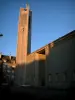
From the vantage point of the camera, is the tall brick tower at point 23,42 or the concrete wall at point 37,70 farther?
the tall brick tower at point 23,42

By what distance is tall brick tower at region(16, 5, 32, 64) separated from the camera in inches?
2124

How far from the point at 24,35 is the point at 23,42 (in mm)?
2144

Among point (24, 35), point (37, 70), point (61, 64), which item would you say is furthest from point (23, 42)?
point (61, 64)

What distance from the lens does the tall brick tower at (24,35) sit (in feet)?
177

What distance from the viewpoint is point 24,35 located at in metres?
55.4

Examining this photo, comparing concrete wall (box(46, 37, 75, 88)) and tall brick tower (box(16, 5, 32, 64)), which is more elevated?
tall brick tower (box(16, 5, 32, 64))

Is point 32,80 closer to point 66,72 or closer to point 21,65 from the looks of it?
point 21,65

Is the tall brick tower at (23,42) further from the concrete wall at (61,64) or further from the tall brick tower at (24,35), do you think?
the concrete wall at (61,64)

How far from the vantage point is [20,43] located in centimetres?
5575

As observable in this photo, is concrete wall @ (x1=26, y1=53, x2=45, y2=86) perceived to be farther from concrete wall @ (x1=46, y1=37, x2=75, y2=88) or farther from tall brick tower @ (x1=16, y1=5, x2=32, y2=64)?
tall brick tower @ (x1=16, y1=5, x2=32, y2=64)

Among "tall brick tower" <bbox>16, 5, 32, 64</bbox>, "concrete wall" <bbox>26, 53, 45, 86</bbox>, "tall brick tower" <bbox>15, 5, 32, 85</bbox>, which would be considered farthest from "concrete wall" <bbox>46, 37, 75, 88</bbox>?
"tall brick tower" <bbox>16, 5, 32, 64</bbox>

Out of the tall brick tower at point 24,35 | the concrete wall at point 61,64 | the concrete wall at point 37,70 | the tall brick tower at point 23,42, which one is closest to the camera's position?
the concrete wall at point 61,64

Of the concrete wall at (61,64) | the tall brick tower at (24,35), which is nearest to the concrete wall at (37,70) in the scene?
the concrete wall at (61,64)

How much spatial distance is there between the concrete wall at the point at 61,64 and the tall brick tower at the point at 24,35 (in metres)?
15.2
